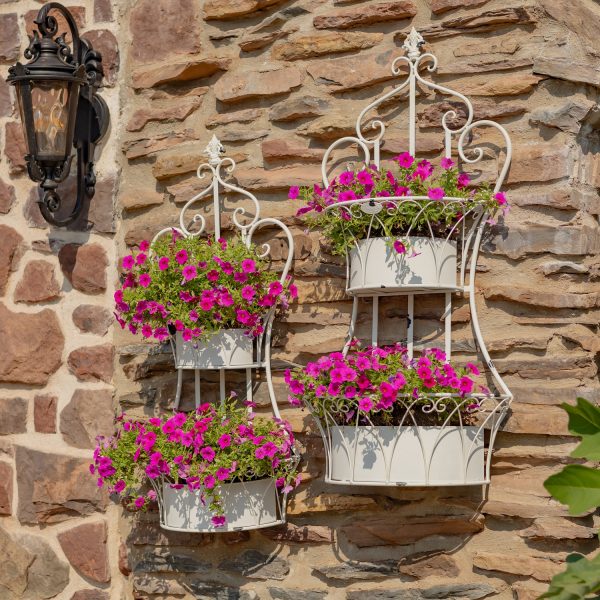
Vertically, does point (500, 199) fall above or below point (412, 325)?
above

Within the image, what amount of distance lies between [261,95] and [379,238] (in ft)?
2.10

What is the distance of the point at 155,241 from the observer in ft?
9.17

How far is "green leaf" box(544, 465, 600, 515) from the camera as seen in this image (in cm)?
123

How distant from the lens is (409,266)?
8.13ft

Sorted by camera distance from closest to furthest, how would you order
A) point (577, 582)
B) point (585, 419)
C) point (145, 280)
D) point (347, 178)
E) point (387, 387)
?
1. point (577, 582)
2. point (585, 419)
3. point (387, 387)
4. point (347, 178)
5. point (145, 280)

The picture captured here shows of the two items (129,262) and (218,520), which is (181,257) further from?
(218,520)

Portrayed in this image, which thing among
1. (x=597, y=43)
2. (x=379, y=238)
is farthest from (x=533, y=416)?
(x=597, y=43)

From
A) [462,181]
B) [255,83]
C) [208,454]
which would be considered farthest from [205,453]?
[255,83]

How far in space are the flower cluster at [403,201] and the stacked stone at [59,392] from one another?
2.74 ft

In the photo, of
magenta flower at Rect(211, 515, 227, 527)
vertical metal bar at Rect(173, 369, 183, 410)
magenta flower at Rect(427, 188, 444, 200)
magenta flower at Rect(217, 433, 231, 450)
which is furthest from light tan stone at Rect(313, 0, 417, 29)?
magenta flower at Rect(211, 515, 227, 527)

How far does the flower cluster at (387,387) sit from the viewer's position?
239 centimetres

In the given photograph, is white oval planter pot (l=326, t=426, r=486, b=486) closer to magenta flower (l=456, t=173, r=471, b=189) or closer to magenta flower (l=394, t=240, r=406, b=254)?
magenta flower (l=394, t=240, r=406, b=254)

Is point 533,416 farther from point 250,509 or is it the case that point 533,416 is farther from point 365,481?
point 250,509

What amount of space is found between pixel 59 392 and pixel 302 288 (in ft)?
2.79
